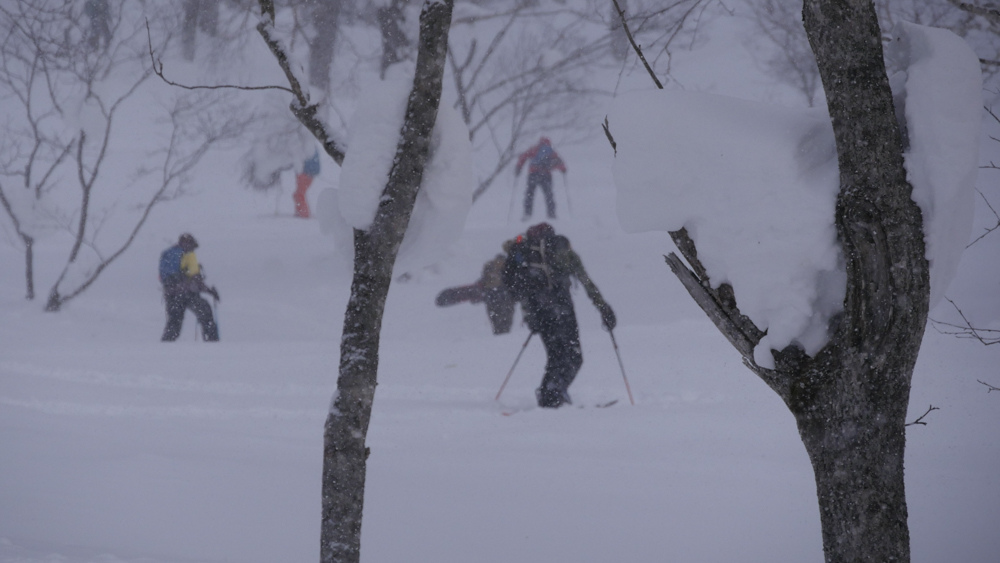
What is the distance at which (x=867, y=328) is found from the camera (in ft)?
6.71

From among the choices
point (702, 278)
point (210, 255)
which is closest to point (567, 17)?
point (210, 255)

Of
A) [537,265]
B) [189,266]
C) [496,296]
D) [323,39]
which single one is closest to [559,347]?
[537,265]

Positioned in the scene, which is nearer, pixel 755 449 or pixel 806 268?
pixel 806 268

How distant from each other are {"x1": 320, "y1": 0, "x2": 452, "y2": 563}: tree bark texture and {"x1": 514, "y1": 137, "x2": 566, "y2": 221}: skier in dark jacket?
11627 mm

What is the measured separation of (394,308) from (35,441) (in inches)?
315

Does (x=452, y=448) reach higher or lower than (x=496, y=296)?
lower

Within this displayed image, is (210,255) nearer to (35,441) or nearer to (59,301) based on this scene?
(59,301)

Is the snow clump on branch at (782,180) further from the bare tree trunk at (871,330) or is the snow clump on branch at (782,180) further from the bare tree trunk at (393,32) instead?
the bare tree trunk at (393,32)

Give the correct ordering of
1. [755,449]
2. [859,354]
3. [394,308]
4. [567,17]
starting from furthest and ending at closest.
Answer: [567,17]
[394,308]
[755,449]
[859,354]

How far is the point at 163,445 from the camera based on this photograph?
528cm

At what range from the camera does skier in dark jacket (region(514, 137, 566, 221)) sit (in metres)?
14.9

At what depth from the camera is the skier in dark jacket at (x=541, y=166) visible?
48.9ft

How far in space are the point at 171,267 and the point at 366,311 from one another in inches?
327

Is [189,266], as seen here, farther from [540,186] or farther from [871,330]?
[871,330]
